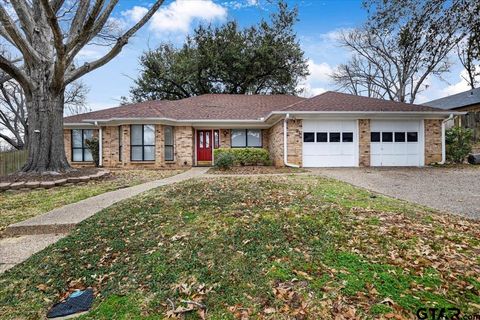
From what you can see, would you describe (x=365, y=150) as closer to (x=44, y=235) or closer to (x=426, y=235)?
(x=426, y=235)

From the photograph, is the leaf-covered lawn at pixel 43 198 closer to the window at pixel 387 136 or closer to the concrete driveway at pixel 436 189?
the concrete driveway at pixel 436 189

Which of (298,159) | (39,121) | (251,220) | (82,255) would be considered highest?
(39,121)

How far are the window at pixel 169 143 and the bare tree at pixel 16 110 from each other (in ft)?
73.0

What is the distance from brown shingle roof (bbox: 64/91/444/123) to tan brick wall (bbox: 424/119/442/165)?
2.56ft

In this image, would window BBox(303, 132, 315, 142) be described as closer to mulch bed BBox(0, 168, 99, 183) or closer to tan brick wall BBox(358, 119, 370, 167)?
tan brick wall BBox(358, 119, 370, 167)

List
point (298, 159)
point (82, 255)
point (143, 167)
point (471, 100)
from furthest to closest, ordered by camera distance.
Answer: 1. point (471, 100)
2. point (143, 167)
3. point (298, 159)
4. point (82, 255)

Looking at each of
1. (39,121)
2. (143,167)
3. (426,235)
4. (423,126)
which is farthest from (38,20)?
(423,126)

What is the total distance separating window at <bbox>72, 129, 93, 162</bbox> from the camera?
54.0 ft

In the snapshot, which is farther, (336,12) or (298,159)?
(298,159)

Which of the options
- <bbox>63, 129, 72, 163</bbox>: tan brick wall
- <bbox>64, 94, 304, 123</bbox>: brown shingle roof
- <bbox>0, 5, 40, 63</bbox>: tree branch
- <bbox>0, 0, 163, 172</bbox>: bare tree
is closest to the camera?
<bbox>0, 5, 40, 63</bbox>: tree branch

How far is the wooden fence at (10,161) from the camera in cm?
1104

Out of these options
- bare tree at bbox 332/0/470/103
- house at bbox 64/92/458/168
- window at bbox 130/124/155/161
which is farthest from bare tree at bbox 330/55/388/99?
window at bbox 130/124/155/161

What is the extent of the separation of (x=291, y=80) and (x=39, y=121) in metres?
20.6

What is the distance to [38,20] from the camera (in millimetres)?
10172
